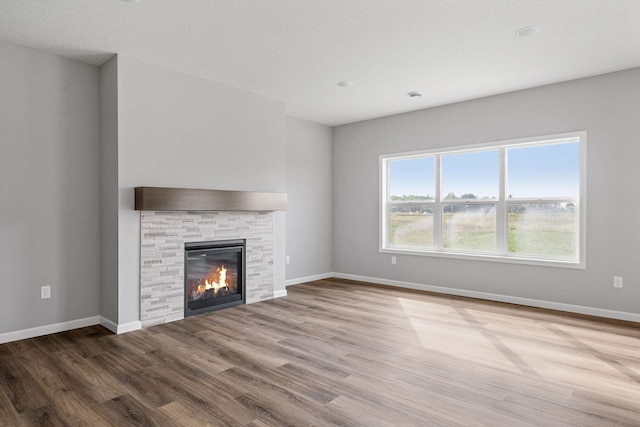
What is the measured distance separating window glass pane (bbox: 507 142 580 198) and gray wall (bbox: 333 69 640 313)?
20 centimetres

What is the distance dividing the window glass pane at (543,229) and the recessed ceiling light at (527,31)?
2226mm

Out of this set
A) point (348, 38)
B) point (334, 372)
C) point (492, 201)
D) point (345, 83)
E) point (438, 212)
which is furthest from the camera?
point (438, 212)

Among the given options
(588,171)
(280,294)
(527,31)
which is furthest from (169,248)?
(588,171)

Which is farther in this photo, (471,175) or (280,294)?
(471,175)

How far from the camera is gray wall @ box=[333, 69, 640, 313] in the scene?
4.04m

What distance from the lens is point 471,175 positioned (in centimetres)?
530

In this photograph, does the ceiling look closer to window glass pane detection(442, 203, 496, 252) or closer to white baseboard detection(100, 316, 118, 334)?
window glass pane detection(442, 203, 496, 252)

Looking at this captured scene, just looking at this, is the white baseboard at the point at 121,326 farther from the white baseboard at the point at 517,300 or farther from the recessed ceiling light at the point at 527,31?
the recessed ceiling light at the point at 527,31

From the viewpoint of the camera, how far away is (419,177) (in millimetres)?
5859

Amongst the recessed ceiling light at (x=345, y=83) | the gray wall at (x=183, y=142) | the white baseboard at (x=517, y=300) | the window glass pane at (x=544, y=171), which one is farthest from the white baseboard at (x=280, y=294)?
the window glass pane at (x=544, y=171)

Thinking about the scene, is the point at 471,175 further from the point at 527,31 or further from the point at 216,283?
the point at 216,283

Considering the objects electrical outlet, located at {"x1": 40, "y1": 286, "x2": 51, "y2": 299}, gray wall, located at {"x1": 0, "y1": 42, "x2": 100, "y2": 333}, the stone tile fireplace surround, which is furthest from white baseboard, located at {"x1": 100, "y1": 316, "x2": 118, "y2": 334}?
electrical outlet, located at {"x1": 40, "y1": 286, "x2": 51, "y2": 299}

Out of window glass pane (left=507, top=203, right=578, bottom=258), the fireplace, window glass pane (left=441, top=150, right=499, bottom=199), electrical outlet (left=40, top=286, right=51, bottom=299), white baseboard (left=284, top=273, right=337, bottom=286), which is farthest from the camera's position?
white baseboard (left=284, top=273, right=337, bottom=286)

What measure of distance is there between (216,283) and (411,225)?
3061mm
